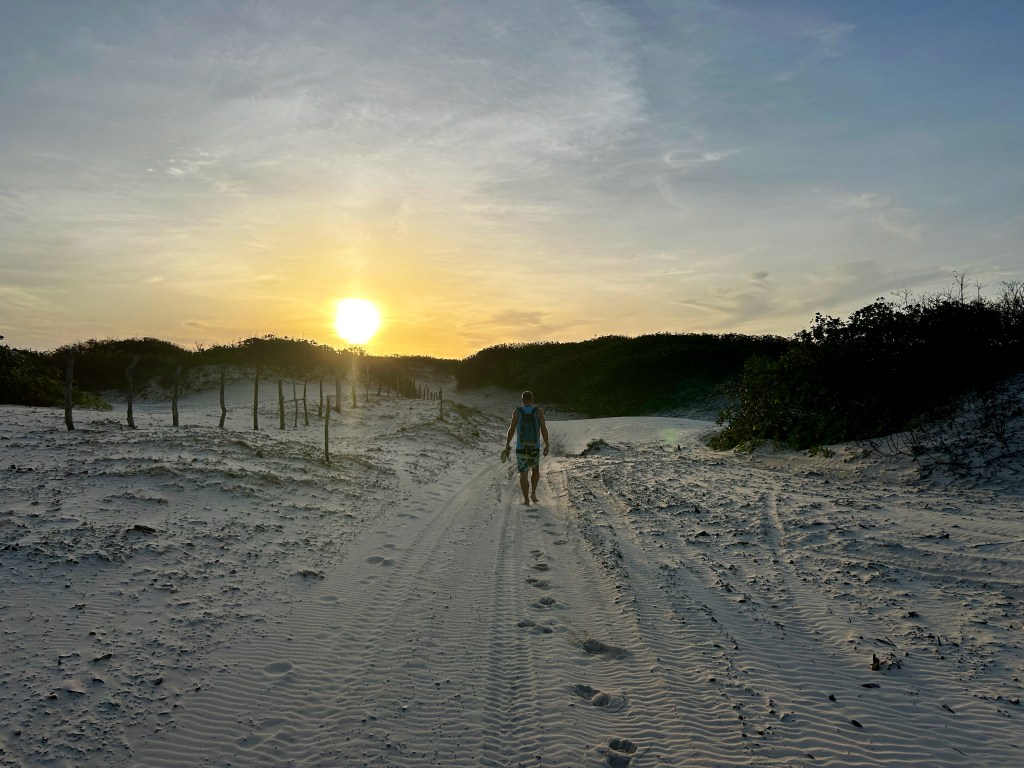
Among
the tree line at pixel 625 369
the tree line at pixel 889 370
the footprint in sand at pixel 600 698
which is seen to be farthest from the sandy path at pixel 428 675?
the tree line at pixel 625 369

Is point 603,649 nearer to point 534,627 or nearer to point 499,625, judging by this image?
point 534,627

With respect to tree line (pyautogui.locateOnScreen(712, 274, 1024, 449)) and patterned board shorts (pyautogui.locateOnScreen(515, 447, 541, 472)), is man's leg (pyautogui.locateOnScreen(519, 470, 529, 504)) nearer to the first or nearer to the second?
patterned board shorts (pyautogui.locateOnScreen(515, 447, 541, 472))

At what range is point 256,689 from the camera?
4469 millimetres

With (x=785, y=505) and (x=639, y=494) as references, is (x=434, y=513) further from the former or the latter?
(x=785, y=505)

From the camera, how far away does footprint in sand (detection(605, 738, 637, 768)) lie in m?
3.60

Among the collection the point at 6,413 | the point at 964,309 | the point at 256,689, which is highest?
the point at 964,309

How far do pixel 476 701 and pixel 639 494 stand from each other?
326 inches

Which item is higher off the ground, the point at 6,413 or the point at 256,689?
the point at 6,413

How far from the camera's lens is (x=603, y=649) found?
508cm

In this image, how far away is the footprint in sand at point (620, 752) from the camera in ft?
11.8

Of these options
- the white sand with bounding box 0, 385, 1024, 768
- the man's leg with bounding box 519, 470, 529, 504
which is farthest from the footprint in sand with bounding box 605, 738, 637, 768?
the man's leg with bounding box 519, 470, 529, 504

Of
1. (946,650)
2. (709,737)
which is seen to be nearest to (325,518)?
(709,737)

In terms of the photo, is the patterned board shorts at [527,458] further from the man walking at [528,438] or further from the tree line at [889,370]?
the tree line at [889,370]

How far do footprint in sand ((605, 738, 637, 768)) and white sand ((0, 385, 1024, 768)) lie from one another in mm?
19
